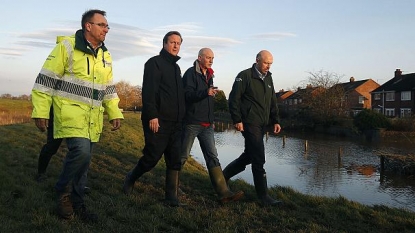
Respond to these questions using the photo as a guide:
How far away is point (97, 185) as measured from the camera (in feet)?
19.5

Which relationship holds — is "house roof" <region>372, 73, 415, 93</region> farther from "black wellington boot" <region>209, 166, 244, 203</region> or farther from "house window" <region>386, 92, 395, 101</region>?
"black wellington boot" <region>209, 166, 244, 203</region>

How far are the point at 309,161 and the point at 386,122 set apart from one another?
67.6 feet

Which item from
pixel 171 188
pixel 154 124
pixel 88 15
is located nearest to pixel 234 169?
pixel 171 188

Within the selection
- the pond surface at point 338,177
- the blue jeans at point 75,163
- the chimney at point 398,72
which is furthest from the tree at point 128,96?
the blue jeans at point 75,163

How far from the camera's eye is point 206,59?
18.7ft

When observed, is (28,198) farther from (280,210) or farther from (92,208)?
(280,210)

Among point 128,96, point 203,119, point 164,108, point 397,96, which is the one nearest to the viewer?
point 164,108

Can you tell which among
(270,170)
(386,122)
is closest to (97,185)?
(270,170)

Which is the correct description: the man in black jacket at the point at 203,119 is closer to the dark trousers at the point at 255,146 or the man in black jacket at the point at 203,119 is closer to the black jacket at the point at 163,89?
the black jacket at the point at 163,89

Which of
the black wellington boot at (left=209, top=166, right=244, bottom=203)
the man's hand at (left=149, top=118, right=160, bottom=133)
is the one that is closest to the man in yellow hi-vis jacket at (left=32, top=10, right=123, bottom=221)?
the man's hand at (left=149, top=118, right=160, bottom=133)

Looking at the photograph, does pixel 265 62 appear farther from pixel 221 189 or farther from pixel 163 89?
pixel 221 189

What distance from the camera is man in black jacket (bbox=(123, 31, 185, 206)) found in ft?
16.1

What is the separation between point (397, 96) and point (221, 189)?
55.8m

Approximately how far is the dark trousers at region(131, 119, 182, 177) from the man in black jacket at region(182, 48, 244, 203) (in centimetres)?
42
